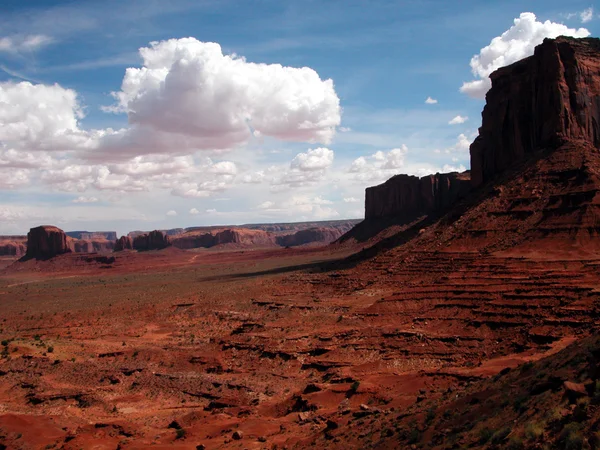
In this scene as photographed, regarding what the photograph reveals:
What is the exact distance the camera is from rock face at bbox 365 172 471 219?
104125mm

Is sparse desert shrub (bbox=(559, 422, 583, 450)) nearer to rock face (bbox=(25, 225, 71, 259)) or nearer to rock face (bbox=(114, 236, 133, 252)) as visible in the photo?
rock face (bbox=(25, 225, 71, 259))

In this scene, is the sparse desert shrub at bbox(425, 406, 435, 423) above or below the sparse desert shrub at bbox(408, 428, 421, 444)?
above

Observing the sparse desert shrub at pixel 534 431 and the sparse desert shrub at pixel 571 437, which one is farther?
the sparse desert shrub at pixel 534 431

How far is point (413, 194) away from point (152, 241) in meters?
103

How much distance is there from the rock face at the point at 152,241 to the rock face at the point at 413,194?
8249cm

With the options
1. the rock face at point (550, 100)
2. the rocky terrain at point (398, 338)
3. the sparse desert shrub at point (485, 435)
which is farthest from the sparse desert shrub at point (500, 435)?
the rock face at point (550, 100)

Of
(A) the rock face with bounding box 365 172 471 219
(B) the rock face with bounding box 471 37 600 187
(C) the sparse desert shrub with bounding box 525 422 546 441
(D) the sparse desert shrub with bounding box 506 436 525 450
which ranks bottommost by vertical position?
(D) the sparse desert shrub with bounding box 506 436 525 450

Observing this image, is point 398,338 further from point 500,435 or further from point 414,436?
point 500,435

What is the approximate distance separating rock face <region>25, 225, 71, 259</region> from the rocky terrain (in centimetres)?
8246

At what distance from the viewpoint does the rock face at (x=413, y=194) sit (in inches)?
4099

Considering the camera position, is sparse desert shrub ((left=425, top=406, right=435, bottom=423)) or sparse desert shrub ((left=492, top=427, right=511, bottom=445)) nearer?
sparse desert shrub ((left=492, top=427, right=511, bottom=445))

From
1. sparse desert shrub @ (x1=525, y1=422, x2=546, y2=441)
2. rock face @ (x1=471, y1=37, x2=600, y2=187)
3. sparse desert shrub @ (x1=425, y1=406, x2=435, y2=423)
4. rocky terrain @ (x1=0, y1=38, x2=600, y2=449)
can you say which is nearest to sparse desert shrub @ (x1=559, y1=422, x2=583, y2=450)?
A: rocky terrain @ (x1=0, y1=38, x2=600, y2=449)

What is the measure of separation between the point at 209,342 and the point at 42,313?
26253mm

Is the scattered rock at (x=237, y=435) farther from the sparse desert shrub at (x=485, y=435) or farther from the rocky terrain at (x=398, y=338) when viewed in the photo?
the sparse desert shrub at (x=485, y=435)
